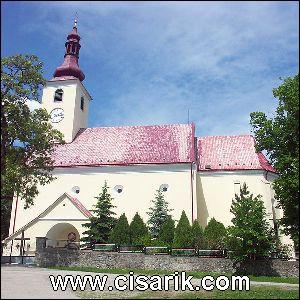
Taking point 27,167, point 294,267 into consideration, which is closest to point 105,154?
point 27,167

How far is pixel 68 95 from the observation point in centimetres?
3884

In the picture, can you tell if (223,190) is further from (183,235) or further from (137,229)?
(137,229)

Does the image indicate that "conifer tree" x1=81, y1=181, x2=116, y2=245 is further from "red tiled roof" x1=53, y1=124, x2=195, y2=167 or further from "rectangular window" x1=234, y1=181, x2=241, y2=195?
"rectangular window" x1=234, y1=181, x2=241, y2=195

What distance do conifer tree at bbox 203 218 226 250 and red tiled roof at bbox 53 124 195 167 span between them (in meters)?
6.65

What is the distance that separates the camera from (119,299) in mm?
12203

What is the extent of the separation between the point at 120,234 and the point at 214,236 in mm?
6777

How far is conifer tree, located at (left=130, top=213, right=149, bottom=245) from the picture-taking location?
27.9 m

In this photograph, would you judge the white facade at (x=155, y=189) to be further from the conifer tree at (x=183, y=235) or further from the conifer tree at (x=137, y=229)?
the conifer tree at (x=183, y=235)

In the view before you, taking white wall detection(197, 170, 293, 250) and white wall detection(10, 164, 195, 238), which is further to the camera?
white wall detection(197, 170, 293, 250)

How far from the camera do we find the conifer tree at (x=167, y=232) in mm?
28031

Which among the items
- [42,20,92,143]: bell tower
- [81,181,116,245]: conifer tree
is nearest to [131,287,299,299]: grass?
[81,181,116,245]: conifer tree

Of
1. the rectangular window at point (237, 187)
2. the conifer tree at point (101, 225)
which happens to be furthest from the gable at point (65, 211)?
the rectangular window at point (237, 187)

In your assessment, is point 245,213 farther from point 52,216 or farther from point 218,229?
point 52,216

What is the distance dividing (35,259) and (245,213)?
542 inches
